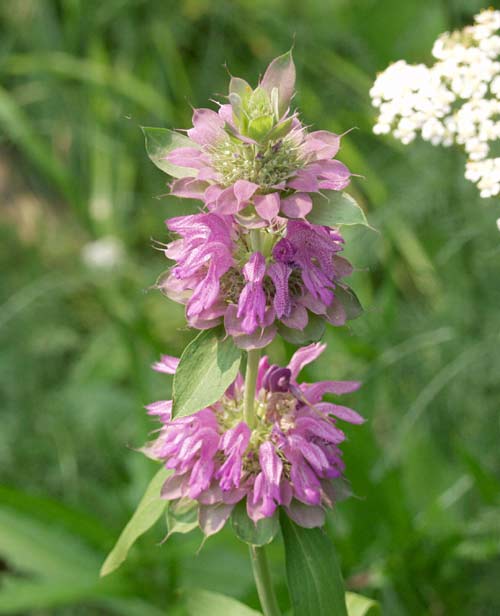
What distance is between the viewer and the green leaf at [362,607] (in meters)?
0.80

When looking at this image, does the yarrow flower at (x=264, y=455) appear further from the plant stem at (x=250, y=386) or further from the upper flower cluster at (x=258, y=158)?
the upper flower cluster at (x=258, y=158)

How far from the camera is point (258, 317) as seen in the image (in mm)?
622

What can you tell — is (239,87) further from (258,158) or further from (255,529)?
(255,529)

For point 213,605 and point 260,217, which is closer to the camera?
point 260,217

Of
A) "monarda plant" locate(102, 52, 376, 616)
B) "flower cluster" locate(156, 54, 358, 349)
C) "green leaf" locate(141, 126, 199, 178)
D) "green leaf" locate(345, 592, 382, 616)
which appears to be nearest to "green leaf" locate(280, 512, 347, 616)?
"monarda plant" locate(102, 52, 376, 616)

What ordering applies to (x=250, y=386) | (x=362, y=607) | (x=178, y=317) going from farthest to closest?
(x=178, y=317)
(x=362, y=607)
(x=250, y=386)

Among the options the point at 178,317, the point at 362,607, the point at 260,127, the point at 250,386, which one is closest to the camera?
the point at 260,127

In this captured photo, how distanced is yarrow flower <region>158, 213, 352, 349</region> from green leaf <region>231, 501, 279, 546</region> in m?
0.17

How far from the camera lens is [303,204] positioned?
58cm

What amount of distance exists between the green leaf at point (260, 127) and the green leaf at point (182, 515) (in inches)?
13.3

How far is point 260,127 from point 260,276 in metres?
0.11

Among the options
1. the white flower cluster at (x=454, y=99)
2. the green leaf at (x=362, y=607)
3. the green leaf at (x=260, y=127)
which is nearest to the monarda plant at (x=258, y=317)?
the green leaf at (x=260, y=127)

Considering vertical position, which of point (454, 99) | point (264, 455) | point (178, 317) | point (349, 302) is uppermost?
point (178, 317)

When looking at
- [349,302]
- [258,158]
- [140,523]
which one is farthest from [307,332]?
[140,523]
